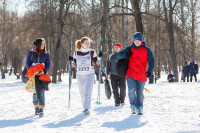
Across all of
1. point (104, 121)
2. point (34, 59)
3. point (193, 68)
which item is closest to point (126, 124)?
point (104, 121)

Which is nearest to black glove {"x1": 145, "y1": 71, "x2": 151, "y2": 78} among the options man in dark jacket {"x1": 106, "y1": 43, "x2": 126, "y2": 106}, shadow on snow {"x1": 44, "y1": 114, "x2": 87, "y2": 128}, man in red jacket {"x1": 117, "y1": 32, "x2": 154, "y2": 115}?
man in red jacket {"x1": 117, "y1": 32, "x2": 154, "y2": 115}

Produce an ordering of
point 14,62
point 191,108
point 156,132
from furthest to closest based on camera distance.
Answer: point 14,62
point 191,108
point 156,132

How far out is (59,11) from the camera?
2020 cm

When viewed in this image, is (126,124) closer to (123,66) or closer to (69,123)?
(69,123)

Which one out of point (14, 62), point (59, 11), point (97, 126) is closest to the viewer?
point (97, 126)

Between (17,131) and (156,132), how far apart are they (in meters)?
2.26

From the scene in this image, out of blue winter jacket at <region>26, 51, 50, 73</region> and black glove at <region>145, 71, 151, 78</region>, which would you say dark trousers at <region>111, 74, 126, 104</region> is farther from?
blue winter jacket at <region>26, 51, 50, 73</region>

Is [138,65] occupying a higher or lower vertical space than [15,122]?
higher

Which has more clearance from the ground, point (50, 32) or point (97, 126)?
point (50, 32)

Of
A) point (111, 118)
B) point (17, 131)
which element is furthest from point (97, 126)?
point (17, 131)

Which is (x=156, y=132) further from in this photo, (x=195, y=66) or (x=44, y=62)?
(x=195, y=66)

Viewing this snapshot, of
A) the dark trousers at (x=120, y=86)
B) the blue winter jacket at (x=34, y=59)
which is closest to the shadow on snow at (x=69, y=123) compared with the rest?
the blue winter jacket at (x=34, y=59)

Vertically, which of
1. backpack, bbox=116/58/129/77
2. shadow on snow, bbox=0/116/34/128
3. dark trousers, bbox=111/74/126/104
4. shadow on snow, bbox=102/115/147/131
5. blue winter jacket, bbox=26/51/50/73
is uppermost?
blue winter jacket, bbox=26/51/50/73

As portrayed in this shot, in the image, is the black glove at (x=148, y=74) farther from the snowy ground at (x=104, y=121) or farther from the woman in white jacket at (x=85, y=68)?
the woman in white jacket at (x=85, y=68)
